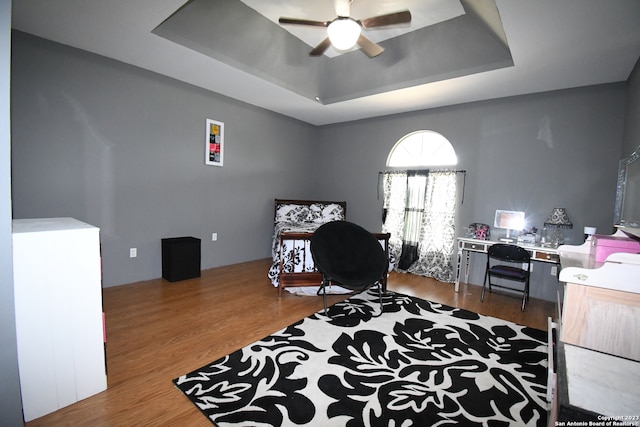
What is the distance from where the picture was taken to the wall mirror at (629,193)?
2.04 meters

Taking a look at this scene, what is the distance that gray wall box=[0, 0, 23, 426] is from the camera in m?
1.01

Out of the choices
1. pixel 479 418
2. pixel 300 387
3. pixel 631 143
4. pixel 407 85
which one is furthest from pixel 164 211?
pixel 631 143

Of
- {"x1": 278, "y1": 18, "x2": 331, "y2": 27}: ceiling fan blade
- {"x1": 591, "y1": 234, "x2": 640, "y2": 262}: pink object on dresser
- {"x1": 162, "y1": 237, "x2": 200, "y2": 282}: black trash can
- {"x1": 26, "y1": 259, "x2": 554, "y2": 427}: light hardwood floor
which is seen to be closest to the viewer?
{"x1": 26, "y1": 259, "x2": 554, "y2": 427}: light hardwood floor

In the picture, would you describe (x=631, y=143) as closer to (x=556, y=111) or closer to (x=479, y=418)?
(x=556, y=111)

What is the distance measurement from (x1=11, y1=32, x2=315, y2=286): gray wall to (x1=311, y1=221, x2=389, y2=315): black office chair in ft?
6.91

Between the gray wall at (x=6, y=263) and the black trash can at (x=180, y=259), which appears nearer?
the gray wall at (x=6, y=263)

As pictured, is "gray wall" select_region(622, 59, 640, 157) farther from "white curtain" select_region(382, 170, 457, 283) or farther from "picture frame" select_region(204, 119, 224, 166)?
"picture frame" select_region(204, 119, 224, 166)

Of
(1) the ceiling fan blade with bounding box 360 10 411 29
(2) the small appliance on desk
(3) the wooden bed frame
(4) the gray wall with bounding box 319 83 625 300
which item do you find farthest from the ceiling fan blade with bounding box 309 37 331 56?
(2) the small appliance on desk

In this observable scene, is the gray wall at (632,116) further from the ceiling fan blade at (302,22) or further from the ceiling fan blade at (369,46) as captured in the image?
the ceiling fan blade at (302,22)

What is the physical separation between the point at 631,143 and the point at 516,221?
1.37 meters

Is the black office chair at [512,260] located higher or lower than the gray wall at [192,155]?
lower

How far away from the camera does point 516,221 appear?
3787mm

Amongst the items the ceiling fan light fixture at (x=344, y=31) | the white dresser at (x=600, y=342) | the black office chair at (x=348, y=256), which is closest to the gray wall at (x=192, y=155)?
the black office chair at (x=348, y=256)

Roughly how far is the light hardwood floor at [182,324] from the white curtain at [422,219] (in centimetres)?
32
